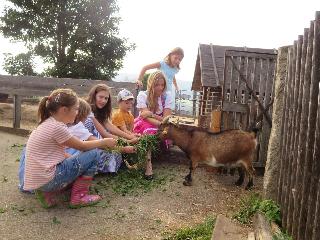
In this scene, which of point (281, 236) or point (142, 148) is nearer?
point (281, 236)

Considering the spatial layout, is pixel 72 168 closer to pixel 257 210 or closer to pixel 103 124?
pixel 103 124

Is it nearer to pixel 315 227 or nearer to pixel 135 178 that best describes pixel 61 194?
pixel 135 178

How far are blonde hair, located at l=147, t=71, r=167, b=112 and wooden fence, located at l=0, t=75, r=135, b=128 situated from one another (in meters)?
2.95

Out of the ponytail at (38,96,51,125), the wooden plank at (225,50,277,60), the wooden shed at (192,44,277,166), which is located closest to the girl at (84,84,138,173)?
the ponytail at (38,96,51,125)

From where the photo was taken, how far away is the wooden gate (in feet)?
23.8

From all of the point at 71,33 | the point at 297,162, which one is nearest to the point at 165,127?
the point at 297,162

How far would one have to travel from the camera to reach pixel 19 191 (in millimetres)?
5555

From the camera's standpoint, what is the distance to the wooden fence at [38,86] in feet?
34.9

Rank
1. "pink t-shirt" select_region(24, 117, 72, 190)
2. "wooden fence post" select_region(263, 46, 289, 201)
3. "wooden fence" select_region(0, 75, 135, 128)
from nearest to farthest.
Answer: "pink t-shirt" select_region(24, 117, 72, 190) < "wooden fence post" select_region(263, 46, 289, 201) < "wooden fence" select_region(0, 75, 135, 128)

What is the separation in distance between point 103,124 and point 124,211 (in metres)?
1.84

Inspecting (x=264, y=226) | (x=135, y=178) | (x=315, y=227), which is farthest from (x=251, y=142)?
(x=315, y=227)

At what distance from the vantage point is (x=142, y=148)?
6203 mm

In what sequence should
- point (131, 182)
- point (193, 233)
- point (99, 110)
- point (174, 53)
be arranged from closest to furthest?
point (193, 233)
point (131, 182)
point (99, 110)
point (174, 53)

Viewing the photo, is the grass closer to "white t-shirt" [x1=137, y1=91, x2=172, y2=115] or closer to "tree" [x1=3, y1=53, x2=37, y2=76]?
"white t-shirt" [x1=137, y1=91, x2=172, y2=115]
